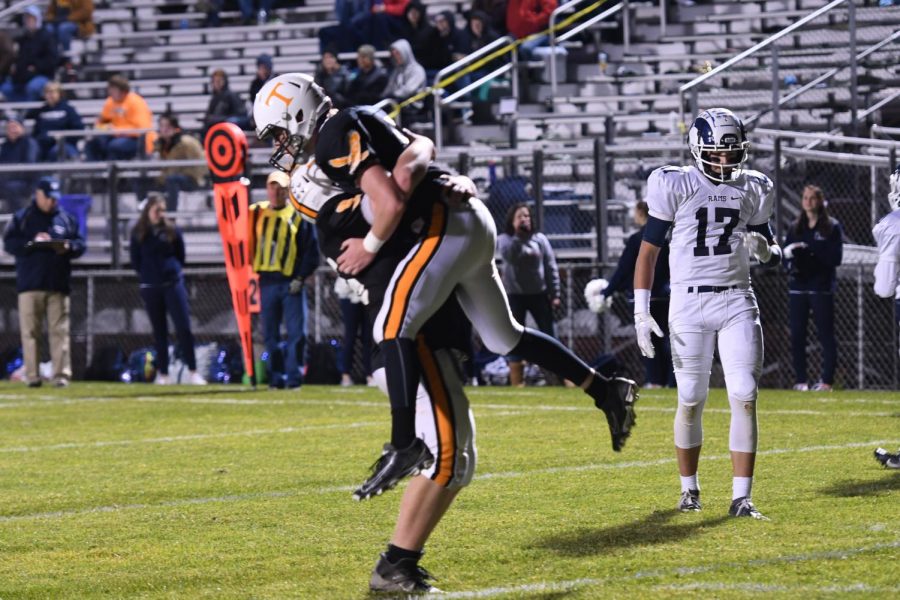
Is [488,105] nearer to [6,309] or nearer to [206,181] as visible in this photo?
[206,181]

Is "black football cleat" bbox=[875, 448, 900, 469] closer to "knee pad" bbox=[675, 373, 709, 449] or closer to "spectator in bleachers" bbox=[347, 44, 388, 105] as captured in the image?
"knee pad" bbox=[675, 373, 709, 449]

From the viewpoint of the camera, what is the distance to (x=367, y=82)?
19.4 m

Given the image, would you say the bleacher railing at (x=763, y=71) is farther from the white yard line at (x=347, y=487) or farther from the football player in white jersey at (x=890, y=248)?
the football player in white jersey at (x=890, y=248)

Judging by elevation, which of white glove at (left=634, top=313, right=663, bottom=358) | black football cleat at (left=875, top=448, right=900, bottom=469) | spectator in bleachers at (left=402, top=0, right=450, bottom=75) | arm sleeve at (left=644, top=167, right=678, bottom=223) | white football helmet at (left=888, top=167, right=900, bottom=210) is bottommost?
black football cleat at (left=875, top=448, right=900, bottom=469)

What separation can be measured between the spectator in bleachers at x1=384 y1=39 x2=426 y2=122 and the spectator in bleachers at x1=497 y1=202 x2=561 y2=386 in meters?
4.24

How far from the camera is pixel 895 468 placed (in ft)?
27.8

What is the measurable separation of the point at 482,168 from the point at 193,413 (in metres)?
4.90

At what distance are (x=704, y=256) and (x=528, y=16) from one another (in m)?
13.2

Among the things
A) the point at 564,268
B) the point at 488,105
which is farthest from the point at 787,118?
the point at 488,105

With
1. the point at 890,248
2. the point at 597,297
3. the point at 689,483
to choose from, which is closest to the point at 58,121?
the point at 597,297

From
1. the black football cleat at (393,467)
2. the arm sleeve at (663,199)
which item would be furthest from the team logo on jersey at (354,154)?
the arm sleeve at (663,199)

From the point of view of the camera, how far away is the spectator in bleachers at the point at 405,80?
19172 millimetres

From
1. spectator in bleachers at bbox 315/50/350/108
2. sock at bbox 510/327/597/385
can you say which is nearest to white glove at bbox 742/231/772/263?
sock at bbox 510/327/597/385

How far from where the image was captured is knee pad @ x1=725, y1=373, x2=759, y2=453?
706 centimetres
